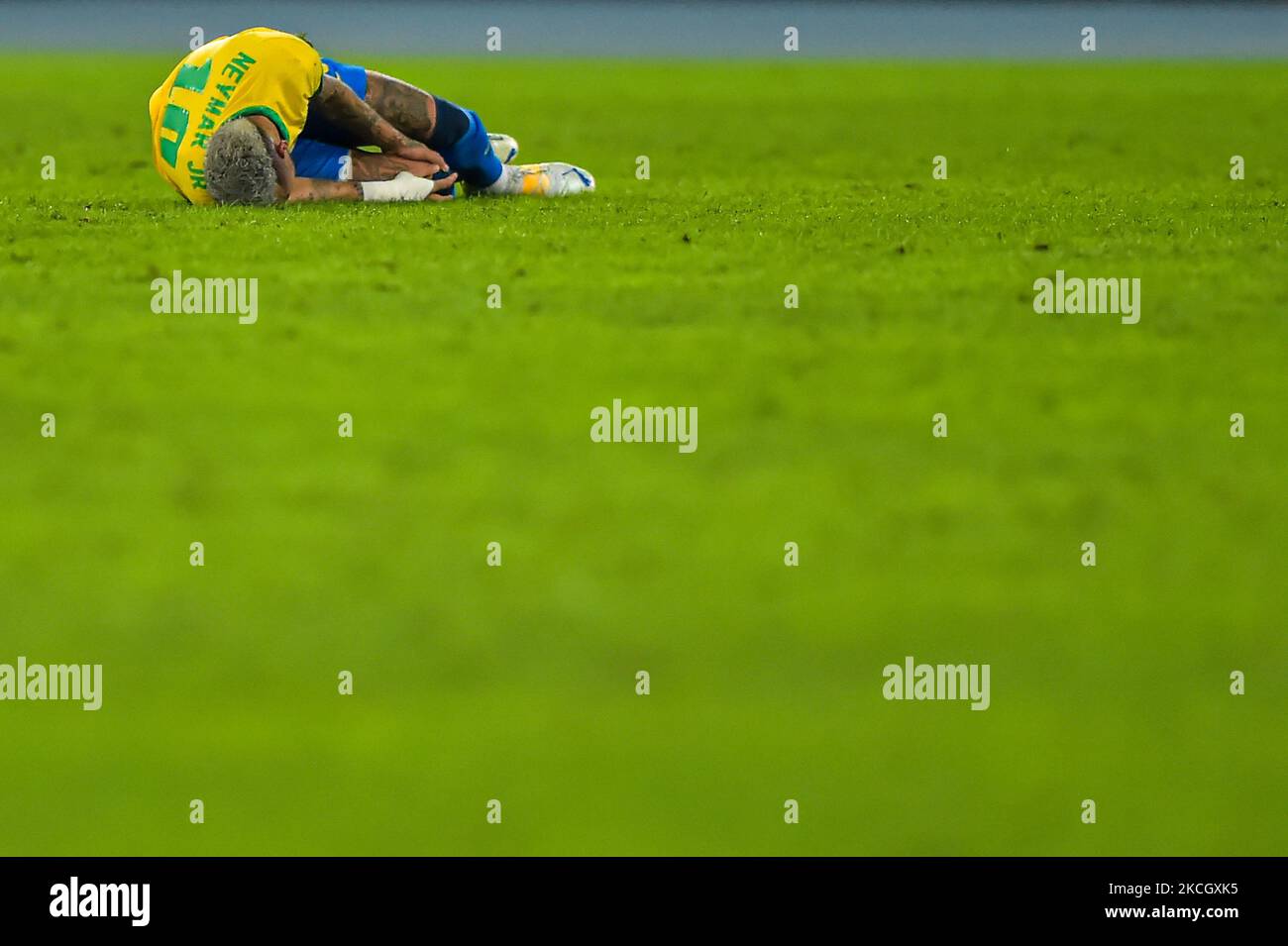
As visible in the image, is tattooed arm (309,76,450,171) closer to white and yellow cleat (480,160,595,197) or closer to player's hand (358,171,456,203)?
player's hand (358,171,456,203)

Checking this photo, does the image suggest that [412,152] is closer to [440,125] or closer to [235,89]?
[440,125]

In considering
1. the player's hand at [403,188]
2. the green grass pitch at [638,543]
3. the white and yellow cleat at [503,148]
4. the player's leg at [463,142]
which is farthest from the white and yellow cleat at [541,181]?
the green grass pitch at [638,543]

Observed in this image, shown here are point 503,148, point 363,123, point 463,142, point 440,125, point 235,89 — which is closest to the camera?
point 235,89

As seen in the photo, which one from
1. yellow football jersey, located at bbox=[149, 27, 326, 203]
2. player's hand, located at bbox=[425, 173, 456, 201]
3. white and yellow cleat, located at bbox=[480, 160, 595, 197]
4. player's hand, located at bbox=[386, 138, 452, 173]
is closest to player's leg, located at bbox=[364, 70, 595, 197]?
white and yellow cleat, located at bbox=[480, 160, 595, 197]

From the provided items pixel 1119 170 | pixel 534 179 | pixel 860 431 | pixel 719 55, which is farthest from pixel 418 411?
pixel 719 55

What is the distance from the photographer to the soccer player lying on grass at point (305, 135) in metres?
12.2

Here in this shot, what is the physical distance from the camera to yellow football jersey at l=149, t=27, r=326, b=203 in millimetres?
12125

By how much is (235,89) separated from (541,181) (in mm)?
2729

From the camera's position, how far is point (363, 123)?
12.9 m

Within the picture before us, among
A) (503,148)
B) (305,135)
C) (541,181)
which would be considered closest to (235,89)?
(305,135)

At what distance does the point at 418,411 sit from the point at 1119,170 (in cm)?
1111

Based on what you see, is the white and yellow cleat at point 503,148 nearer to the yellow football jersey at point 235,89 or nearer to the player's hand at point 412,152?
the player's hand at point 412,152

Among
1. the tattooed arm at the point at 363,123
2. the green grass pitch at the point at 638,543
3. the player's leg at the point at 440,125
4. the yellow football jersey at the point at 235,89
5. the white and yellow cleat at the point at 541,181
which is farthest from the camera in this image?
the white and yellow cleat at the point at 541,181
